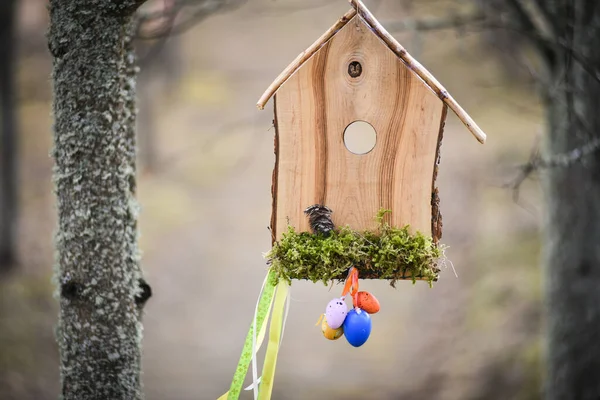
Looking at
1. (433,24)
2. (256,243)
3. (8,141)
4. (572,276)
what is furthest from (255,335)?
(256,243)

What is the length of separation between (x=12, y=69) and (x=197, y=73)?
4.87 meters

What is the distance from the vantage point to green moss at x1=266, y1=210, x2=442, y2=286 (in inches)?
80.2

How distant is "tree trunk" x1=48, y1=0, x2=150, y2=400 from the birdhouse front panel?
57cm

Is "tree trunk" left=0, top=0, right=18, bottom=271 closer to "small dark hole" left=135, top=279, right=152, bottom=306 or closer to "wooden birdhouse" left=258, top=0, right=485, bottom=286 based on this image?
"small dark hole" left=135, top=279, right=152, bottom=306

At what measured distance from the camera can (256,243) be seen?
11750 millimetres

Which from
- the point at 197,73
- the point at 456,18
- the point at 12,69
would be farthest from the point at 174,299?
the point at 456,18

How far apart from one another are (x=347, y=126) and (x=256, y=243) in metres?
9.75

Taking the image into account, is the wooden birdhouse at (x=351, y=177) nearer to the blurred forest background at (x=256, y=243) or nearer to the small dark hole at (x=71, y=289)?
the small dark hole at (x=71, y=289)

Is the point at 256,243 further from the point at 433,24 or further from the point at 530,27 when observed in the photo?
the point at 530,27

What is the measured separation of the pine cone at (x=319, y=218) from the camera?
2.10m

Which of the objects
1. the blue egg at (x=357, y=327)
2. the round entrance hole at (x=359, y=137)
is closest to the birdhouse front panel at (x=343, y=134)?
the blue egg at (x=357, y=327)

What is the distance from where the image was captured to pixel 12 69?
8984 millimetres

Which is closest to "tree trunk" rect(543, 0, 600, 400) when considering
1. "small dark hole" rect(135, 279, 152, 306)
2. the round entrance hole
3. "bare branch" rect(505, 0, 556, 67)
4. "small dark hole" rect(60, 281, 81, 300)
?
"bare branch" rect(505, 0, 556, 67)

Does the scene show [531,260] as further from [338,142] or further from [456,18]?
[338,142]
